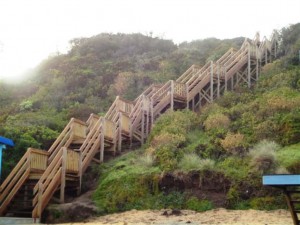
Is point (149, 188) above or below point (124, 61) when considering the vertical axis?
below

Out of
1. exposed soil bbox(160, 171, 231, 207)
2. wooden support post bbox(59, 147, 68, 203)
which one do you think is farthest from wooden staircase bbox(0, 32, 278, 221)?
exposed soil bbox(160, 171, 231, 207)

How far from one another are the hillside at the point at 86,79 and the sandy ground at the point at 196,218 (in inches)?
241

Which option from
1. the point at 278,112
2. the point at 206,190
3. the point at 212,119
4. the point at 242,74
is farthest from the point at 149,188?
the point at 242,74

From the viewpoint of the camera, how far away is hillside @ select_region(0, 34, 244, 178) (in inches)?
841

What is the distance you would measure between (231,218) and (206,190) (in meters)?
2.01

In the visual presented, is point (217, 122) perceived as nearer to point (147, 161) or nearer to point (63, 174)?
point (147, 161)

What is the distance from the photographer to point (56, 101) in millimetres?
27875

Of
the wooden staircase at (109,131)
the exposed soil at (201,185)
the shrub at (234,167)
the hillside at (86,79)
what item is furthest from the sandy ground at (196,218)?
the hillside at (86,79)

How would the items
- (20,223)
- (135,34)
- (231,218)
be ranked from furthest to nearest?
1. (135,34)
2. (20,223)
3. (231,218)

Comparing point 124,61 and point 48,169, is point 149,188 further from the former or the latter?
point 124,61

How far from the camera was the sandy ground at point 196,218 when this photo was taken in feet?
37.1

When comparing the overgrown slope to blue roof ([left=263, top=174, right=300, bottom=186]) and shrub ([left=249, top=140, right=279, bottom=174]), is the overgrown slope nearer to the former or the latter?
shrub ([left=249, top=140, right=279, bottom=174])

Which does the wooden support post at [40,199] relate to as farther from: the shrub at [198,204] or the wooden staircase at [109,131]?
the shrub at [198,204]

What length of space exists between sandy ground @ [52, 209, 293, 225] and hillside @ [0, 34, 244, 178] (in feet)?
20.1
